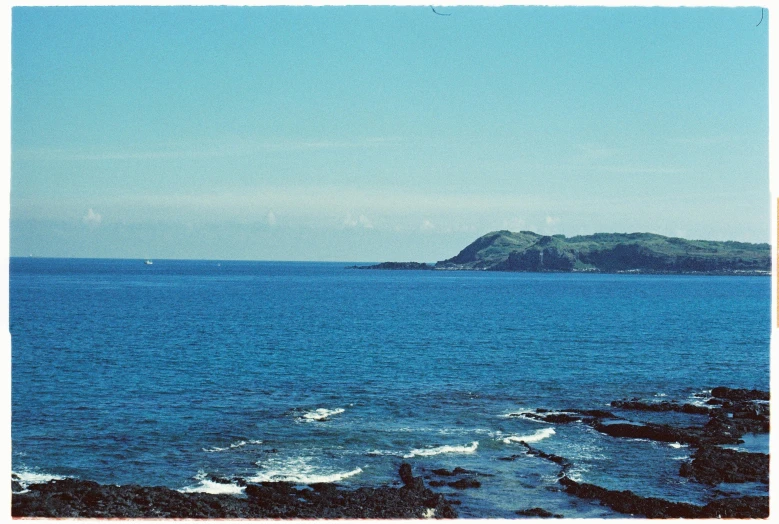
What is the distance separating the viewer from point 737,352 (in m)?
43.9

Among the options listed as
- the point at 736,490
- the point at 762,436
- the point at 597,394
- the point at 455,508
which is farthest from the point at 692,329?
the point at 455,508

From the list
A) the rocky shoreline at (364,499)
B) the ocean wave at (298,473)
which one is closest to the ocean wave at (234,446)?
the ocean wave at (298,473)

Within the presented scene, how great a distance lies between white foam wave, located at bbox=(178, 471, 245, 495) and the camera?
1814 centimetres

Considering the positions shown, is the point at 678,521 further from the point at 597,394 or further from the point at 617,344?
the point at 617,344

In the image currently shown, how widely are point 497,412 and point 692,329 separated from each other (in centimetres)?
3508

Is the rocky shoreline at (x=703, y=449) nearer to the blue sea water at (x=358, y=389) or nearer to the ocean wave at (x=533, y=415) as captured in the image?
the ocean wave at (x=533, y=415)

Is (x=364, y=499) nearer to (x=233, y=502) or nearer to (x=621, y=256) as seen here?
(x=233, y=502)

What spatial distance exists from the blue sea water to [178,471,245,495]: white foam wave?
0.16 m

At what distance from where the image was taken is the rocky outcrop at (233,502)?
1622 cm

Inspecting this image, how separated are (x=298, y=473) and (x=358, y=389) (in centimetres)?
1206

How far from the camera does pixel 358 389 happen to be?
31688mm

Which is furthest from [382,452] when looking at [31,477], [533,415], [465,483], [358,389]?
[31,477]

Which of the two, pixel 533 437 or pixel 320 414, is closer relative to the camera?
pixel 533 437

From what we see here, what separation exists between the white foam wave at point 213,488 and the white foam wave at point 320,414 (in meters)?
7.06
